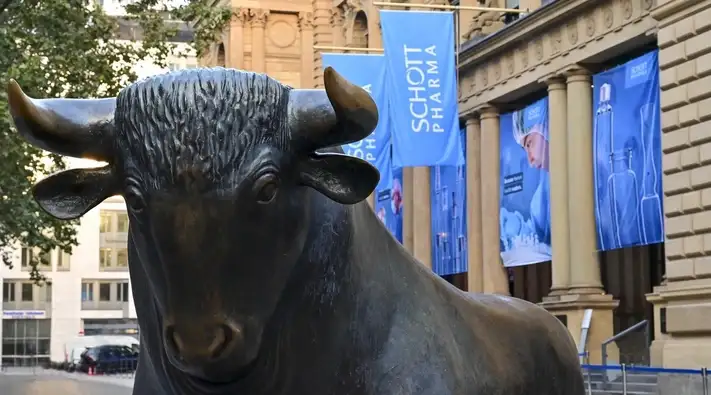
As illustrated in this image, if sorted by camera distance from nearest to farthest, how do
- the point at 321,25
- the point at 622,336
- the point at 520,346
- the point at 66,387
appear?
the point at 520,346
the point at 622,336
the point at 66,387
the point at 321,25

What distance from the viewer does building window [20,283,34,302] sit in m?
81.9

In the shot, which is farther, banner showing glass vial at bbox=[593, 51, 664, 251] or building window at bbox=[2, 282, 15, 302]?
building window at bbox=[2, 282, 15, 302]

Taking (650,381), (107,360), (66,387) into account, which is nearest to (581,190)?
(650,381)

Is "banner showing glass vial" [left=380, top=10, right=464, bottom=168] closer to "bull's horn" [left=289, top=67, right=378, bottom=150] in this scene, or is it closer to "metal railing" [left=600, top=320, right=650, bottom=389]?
"metal railing" [left=600, top=320, right=650, bottom=389]

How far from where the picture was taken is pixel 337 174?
2457mm

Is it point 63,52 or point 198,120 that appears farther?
point 63,52

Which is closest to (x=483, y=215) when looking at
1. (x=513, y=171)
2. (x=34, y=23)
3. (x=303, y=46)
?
(x=513, y=171)

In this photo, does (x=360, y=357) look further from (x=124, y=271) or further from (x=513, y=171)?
(x=124, y=271)

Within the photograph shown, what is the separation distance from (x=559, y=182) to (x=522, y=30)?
4.27 m

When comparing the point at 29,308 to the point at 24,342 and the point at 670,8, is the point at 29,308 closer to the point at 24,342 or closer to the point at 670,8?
the point at 24,342

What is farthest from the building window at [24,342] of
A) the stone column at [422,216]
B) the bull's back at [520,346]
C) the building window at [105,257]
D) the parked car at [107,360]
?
the bull's back at [520,346]

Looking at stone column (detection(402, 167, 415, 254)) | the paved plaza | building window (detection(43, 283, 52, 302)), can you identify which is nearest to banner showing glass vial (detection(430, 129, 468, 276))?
stone column (detection(402, 167, 415, 254))

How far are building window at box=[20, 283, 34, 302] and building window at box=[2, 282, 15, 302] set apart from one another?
0.73m

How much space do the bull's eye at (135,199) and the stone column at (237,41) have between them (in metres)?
48.3
